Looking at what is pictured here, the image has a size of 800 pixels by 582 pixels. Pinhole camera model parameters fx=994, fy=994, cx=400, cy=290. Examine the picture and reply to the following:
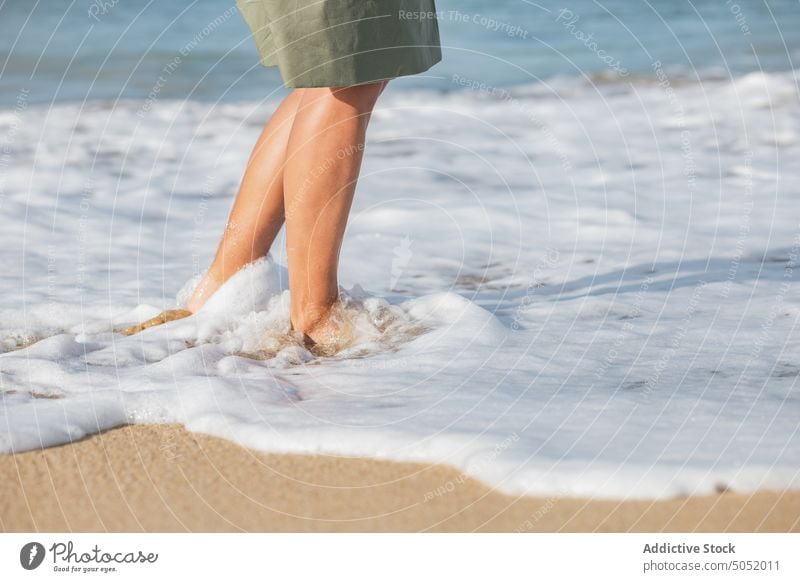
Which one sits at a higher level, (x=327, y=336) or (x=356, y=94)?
(x=356, y=94)

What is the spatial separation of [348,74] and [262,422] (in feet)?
2.40

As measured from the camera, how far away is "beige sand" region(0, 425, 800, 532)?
156 centimetres

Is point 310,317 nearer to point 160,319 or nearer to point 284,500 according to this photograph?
point 160,319

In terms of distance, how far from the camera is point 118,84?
712cm

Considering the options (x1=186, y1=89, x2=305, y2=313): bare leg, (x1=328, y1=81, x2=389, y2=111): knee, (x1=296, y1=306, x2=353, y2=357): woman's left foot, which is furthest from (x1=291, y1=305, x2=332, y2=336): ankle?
(x1=328, y1=81, x2=389, y2=111): knee

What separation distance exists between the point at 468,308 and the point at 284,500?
0.96 metres

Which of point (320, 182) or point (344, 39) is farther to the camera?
point (320, 182)

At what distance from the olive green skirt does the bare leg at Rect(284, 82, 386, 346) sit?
4.2 inches
